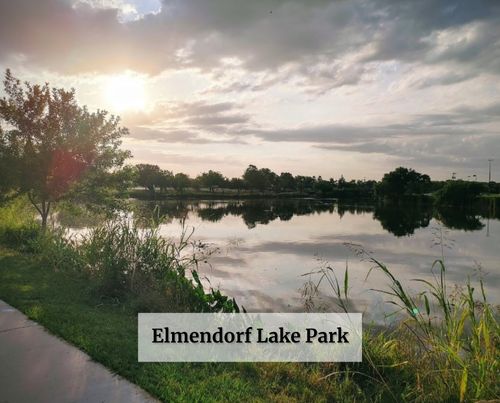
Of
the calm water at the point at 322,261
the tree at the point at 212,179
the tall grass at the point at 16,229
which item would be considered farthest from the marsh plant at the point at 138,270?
the tree at the point at 212,179

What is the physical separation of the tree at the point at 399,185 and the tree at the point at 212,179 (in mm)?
47121

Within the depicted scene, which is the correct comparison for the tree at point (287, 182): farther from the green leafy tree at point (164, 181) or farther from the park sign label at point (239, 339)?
the park sign label at point (239, 339)

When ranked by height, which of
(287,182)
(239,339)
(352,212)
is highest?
(287,182)

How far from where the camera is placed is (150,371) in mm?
4754

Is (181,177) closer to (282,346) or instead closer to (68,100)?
(68,100)

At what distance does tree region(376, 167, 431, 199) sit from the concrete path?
127151 mm

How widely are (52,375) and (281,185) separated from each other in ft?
450

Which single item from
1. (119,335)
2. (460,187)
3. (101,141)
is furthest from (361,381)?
(460,187)

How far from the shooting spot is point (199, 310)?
24.5ft

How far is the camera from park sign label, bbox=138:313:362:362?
5.46 meters

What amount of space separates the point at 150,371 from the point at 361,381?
8.49 ft

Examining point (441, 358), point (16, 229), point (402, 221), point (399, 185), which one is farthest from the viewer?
point (399, 185)

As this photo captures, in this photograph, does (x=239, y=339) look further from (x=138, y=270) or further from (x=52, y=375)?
(x=138, y=270)

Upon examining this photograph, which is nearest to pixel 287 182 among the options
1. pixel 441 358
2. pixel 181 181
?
pixel 181 181
